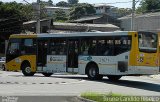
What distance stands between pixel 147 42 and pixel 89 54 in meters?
3.90

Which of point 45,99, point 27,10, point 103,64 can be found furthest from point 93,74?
point 27,10

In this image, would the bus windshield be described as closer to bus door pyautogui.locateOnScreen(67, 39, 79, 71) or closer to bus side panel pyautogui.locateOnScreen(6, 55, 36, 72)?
bus door pyautogui.locateOnScreen(67, 39, 79, 71)

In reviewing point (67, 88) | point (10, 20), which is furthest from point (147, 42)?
point (10, 20)

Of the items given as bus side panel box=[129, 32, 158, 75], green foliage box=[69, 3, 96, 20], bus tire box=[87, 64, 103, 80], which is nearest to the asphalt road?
bus side panel box=[129, 32, 158, 75]

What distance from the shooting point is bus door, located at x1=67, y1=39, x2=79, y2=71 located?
92.8ft

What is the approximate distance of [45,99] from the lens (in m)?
16.3

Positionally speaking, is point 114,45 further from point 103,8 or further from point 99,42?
point 103,8

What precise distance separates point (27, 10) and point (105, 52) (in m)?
64.0

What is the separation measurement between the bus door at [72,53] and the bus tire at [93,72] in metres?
1.13

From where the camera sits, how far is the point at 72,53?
2847 centimetres

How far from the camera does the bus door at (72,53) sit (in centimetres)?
2828

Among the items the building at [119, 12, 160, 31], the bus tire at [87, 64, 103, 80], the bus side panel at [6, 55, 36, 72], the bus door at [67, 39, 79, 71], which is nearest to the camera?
the bus tire at [87, 64, 103, 80]

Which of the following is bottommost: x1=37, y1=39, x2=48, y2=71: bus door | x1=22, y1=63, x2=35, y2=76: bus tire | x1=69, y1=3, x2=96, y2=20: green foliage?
x1=22, y1=63, x2=35, y2=76: bus tire

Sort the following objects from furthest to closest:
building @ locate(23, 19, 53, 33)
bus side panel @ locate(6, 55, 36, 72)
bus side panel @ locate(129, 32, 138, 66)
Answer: building @ locate(23, 19, 53, 33) < bus side panel @ locate(6, 55, 36, 72) < bus side panel @ locate(129, 32, 138, 66)
